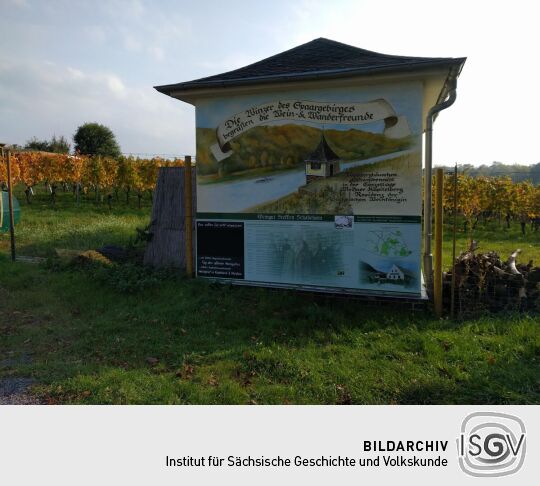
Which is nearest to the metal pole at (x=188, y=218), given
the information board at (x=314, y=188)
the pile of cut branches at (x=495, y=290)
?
the information board at (x=314, y=188)

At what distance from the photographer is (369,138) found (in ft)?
23.0

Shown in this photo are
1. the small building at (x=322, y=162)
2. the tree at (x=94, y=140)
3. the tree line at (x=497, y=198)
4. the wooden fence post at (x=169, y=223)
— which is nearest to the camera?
the small building at (x=322, y=162)

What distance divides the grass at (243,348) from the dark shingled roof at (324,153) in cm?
225

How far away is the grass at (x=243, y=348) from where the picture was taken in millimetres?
4488

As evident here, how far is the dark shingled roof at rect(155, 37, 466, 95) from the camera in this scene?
254 inches

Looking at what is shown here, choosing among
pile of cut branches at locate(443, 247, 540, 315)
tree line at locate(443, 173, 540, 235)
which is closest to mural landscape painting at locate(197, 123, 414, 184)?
pile of cut branches at locate(443, 247, 540, 315)

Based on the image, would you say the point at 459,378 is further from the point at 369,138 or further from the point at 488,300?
the point at 369,138

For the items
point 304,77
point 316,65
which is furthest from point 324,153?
point 316,65

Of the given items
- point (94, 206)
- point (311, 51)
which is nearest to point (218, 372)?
point (311, 51)

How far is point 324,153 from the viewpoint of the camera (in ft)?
24.0

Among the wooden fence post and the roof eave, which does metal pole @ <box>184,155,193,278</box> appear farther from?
the roof eave

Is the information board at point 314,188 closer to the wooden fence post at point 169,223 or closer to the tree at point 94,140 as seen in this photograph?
the wooden fence post at point 169,223

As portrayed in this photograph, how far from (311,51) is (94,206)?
1894 centimetres

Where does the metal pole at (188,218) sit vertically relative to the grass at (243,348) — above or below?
above
